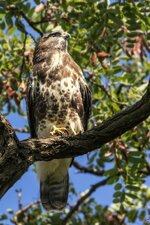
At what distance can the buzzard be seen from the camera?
551cm

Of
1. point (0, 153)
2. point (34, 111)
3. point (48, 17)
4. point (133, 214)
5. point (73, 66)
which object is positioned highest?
point (48, 17)

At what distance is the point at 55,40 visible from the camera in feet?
20.4

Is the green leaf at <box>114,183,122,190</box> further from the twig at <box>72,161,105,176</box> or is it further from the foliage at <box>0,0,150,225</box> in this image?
the twig at <box>72,161,105,176</box>

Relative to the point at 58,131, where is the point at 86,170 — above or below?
above

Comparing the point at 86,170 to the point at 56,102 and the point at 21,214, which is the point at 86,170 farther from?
the point at 56,102

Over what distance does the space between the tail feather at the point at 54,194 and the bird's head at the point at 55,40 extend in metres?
1.34

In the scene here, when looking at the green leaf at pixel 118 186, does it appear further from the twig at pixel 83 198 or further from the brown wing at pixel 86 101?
the twig at pixel 83 198

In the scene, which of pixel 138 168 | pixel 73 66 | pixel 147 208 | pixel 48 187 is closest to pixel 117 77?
pixel 73 66

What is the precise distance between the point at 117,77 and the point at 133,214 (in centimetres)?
168

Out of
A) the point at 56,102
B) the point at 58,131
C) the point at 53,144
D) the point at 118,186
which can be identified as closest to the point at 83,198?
the point at 118,186

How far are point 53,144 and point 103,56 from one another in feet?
6.06

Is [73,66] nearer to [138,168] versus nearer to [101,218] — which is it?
[138,168]

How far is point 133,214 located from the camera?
22.4ft

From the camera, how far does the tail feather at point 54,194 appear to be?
241 inches
